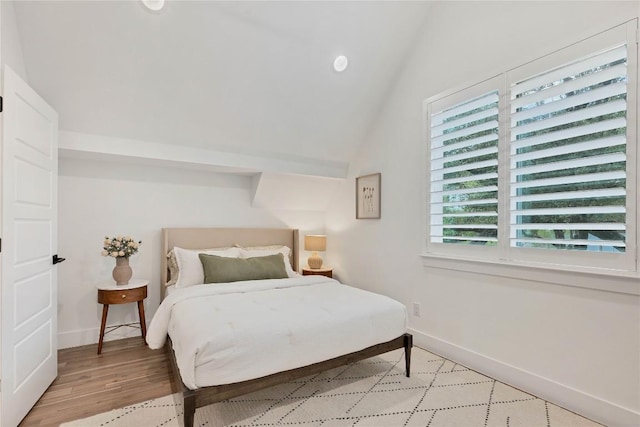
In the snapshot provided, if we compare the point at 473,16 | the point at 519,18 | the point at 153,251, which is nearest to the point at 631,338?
the point at 519,18

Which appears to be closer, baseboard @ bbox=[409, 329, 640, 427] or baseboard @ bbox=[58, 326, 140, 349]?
baseboard @ bbox=[409, 329, 640, 427]

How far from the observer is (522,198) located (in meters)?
2.43

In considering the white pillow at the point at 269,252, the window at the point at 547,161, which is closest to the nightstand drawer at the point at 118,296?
the white pillow at the point at 269,252

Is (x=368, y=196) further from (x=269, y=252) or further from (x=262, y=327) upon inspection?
(x=262, y=327)

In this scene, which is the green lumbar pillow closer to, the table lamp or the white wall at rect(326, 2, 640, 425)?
the table lamp

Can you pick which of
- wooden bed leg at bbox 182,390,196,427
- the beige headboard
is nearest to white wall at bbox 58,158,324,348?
the beige headboard

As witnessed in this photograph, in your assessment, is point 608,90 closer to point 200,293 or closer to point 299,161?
point 299,161

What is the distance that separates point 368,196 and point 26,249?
123 inches

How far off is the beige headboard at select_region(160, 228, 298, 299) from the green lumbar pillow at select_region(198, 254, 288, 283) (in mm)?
468

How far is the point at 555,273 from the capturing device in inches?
87.9

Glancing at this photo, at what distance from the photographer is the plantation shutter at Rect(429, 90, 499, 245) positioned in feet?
8.77

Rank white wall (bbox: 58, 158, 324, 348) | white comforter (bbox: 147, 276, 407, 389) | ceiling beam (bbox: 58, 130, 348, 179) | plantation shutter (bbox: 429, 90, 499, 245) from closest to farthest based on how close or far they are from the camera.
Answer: white comforter (bbox: 147, 276, 407, 389) < plantation shutter (bbox: 429, 90, 499, 245) < ceiling beam (bbox: 58, 130, 348, 179) < white wall (bbox: 58, 158, 324, 348)

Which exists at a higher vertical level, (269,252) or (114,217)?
(114,217)

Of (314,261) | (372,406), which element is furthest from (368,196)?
(372,406)
